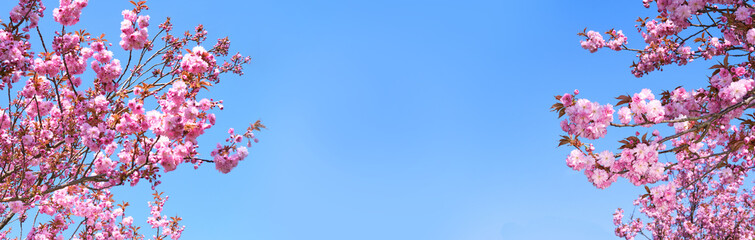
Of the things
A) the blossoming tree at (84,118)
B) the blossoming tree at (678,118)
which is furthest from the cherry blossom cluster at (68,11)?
the blossoming tree at (678,118)

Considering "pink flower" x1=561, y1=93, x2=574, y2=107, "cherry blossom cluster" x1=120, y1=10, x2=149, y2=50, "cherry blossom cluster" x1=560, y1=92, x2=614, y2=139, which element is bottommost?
"cherry blossom cluster" x1=560, y1=92, x2=614, y2=139

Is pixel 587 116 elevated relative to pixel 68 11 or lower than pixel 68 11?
lower

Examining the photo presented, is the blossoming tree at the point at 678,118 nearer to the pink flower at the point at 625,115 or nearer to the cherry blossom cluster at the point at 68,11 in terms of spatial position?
the pink flower at the point at 625,115

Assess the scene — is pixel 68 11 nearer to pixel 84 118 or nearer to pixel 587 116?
pixel 84 118

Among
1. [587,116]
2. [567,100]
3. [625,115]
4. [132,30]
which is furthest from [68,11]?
[625,115]

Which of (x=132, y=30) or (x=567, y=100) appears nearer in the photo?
(x=567, y=100)

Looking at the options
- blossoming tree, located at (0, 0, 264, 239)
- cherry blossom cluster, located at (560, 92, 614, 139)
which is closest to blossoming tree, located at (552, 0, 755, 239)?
cherry blossom cluster, located at (560, 92, 614, 139)

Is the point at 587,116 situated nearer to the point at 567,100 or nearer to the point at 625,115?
the point at 567,100

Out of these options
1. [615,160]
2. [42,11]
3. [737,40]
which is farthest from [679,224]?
[42,11]

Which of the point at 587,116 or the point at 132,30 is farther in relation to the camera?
the point at 132,30

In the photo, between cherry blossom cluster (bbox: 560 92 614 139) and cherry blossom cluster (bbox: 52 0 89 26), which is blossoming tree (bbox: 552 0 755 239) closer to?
cherry blossom cluster (bbox: 560 92 614 139)

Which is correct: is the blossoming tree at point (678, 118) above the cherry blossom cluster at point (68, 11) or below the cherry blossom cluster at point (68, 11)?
below

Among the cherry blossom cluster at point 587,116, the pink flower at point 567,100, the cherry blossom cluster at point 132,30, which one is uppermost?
the cherry blossom cluster at point 132,30

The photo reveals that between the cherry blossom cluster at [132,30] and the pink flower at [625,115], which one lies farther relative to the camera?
the cherry blossom cluster at [132,30]
